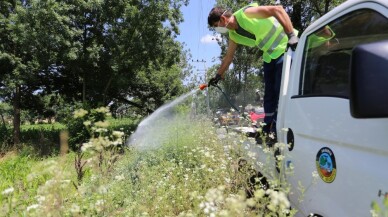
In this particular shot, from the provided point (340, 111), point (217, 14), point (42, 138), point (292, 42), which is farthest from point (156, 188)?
point (42, 138)

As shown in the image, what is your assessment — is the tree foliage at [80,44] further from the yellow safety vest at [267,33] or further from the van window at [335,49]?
the van window at [335,49]

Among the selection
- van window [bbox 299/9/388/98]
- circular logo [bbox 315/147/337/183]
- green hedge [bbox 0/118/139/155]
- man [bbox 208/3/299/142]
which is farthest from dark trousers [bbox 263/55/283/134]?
green hedge [bbox 0/118/139/155]

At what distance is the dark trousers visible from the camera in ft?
11.3

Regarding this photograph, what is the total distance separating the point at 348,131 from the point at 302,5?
53.3 feet

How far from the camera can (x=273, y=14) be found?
3318mm

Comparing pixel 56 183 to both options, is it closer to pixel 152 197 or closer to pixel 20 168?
pixel 152 197

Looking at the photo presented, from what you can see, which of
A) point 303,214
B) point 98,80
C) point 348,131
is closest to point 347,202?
point 348,131

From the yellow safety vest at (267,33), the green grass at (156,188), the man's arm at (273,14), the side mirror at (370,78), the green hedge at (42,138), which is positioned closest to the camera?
the side mirror at (370,78)

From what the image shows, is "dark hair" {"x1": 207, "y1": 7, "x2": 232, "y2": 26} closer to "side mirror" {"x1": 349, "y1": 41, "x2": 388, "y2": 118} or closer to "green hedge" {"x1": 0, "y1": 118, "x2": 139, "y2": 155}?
"side mirror" {"x1": 349, "y1": 41, "x2": 388, "y2": 118}

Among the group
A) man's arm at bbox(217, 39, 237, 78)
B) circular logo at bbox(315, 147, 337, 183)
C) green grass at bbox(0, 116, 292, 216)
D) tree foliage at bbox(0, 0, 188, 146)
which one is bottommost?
green grass at bbox(0, 116, 292, 216)

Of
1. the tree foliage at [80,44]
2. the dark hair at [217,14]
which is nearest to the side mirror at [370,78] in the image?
the dark hair at [217,14]

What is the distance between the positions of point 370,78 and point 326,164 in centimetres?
87

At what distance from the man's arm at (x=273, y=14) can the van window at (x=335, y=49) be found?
413 mm

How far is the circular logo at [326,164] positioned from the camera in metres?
2.12
